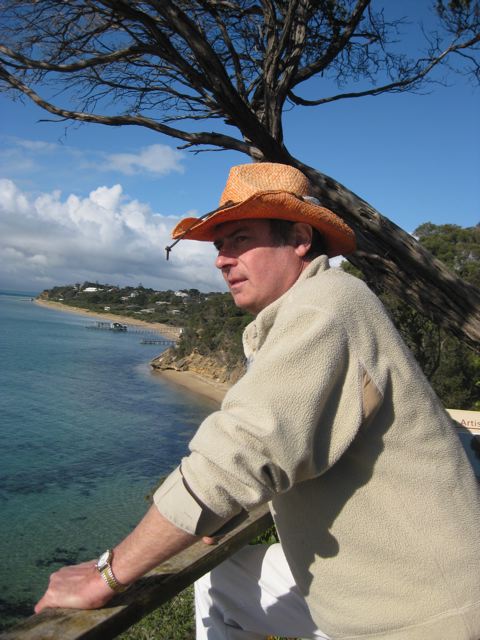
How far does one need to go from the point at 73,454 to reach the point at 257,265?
2616cm

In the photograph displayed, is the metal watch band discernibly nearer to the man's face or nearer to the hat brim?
the man's face

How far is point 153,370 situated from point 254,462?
52.6 meters

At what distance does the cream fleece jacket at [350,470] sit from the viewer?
1.22 m

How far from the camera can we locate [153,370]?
5306cm

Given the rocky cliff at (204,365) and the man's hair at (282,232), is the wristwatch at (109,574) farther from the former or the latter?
the rocky cliff at (204,365)

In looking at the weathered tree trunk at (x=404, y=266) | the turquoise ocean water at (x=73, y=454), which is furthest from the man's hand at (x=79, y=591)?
the turquoise ocean water at (x=73, y=454)

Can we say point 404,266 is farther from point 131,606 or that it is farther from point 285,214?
point 131,606

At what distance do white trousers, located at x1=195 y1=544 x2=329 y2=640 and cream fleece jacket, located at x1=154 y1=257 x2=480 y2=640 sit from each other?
0.47 m

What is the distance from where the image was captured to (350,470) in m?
1.35

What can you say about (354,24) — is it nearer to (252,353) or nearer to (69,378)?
(252,353)

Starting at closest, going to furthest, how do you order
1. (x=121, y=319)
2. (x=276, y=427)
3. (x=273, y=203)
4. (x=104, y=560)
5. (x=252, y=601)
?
(x=276, y=427)
(x=104, y=560)
(x=273, y=203)
(x=252, y=601)
(x=121, y=319)

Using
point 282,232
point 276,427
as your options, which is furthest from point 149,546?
point 282,232

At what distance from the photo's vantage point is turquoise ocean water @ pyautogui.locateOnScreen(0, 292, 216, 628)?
15586mm

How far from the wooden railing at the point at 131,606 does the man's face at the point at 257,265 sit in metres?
0.77
